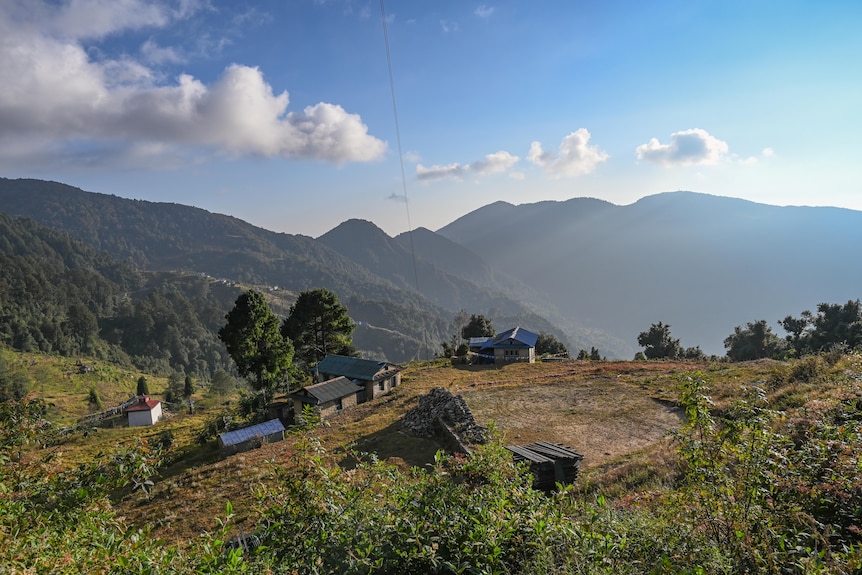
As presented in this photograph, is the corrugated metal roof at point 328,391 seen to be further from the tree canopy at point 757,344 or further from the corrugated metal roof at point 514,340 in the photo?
the tree canopy at point 757,344

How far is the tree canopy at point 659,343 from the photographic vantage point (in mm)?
60406

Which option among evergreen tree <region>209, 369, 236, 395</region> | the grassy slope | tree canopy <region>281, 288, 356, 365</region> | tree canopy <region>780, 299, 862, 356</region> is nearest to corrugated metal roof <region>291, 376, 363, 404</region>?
the grassy slope

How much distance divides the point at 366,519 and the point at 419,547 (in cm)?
80

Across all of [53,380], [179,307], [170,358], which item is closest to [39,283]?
[179,307]

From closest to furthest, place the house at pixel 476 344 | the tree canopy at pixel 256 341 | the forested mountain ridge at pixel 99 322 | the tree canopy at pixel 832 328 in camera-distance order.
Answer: the tree canopy at pixel 256 341 < the tree canopy at pixel 832 328 < the house at pixel 476 344 < the forested mountain ridge at pixel 99 322

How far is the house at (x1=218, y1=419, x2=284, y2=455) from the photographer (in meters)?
25.2

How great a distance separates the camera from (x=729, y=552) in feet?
14.9

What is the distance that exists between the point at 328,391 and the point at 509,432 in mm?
19784

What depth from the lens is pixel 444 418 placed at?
2469 centimetres

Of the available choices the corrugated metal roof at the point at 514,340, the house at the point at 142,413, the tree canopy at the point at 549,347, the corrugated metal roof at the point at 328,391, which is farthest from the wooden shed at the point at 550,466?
the house at the point at 142,413

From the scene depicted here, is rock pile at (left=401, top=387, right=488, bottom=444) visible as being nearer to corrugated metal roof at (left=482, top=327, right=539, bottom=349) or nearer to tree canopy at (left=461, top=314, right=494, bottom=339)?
corrugated metal roof at (left=482, top=327, right=539, bottom=349)

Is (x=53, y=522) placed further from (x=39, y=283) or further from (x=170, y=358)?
(x=39, y=283)

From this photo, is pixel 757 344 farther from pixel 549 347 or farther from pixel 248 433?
pixel 248 433

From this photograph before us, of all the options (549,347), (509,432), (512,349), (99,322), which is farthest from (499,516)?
(99,322)
